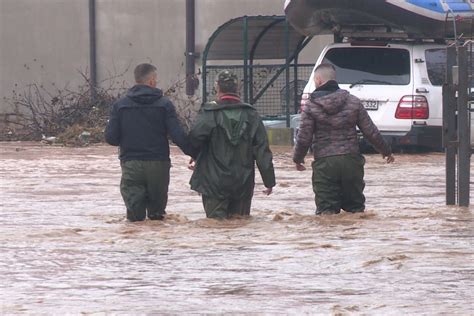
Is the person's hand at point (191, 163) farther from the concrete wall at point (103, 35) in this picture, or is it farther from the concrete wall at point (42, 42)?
the concrete wall at point (42, 42)

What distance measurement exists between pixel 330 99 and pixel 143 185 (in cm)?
181

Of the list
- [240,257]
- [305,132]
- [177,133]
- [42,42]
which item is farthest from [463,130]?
[42,42]

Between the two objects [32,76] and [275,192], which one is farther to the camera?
[32,76]

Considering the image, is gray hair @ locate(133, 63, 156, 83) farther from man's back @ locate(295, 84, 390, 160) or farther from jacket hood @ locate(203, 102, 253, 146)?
man's back @ locate(295, 84, 390, 160)

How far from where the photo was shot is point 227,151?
11.6 meters

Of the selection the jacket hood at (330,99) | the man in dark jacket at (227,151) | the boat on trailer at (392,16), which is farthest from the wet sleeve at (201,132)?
the boat on trailer at (392,16)

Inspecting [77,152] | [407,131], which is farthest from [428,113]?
[77,152]

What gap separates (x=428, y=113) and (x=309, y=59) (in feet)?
27.6

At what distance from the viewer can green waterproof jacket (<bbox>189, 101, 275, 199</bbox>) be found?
1162 cm

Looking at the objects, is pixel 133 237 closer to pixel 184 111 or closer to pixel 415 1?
pixel 415 1

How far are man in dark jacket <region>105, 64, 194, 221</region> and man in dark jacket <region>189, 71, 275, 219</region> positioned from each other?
0.61 feet

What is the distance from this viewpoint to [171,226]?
11.6m

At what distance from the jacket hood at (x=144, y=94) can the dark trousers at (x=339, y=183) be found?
153cm

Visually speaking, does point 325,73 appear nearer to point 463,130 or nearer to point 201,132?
point 201,132
